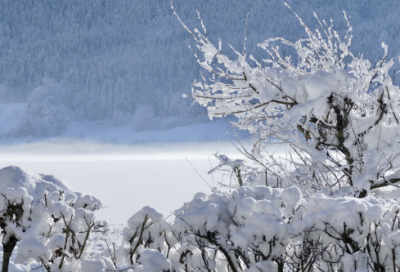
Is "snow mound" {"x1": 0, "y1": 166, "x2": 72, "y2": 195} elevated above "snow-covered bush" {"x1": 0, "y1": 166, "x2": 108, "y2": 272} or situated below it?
above

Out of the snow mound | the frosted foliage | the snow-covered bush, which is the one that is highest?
the frosted foliage

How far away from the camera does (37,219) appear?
3.61 meters

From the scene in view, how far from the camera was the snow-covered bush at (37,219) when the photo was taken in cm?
332

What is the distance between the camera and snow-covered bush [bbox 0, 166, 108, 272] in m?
3.32

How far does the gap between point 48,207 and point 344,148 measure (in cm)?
326

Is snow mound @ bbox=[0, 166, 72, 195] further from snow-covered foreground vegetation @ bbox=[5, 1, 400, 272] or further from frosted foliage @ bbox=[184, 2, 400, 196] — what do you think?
frosted foliage @ bbox=[184, 2, 400, 196]

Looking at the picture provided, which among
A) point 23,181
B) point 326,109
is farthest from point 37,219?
point 326,109

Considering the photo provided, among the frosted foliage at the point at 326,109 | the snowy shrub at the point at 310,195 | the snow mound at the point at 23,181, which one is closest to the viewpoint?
the snowy shrub at the point at 310,195

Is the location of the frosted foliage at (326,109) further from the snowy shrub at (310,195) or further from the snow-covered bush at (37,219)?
the snow-covered bush at (37,219)

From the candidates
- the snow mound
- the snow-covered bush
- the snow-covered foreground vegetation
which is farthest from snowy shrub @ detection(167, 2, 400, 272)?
the snow mound

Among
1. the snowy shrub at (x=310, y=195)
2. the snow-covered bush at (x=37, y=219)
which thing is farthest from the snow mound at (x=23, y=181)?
the snowy shrub at (x=310, y=195)

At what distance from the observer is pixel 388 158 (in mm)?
3393

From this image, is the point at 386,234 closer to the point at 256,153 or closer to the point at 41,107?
the point at 256,153

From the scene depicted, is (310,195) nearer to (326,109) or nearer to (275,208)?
(326,109)
